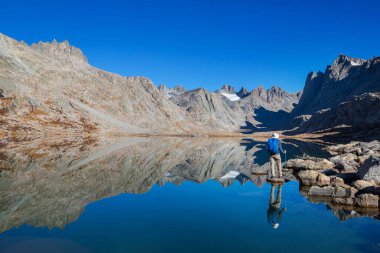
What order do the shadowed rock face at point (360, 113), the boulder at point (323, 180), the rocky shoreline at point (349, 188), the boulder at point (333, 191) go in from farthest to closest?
1. the shadowed rock face at point (360, 113)
2. the boulder at point (323, 180)
3. the boulder at point (333, 191)
4. the rocky shoreline at point (349, 188)

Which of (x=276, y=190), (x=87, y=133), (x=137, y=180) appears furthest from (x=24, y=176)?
(x=87, y=133)

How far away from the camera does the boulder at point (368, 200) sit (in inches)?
763

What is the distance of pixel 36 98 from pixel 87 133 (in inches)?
1294

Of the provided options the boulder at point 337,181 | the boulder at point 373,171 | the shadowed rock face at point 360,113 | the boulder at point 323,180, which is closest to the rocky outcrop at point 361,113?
the shadowed rock face at point 360,113

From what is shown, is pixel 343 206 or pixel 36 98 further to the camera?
pixel 36 98

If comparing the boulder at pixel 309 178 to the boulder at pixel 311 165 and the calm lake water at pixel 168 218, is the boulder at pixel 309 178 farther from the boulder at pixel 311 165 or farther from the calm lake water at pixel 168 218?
the boulder at pixel 311 165

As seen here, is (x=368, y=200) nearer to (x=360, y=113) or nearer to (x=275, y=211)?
(x=275, y=211)

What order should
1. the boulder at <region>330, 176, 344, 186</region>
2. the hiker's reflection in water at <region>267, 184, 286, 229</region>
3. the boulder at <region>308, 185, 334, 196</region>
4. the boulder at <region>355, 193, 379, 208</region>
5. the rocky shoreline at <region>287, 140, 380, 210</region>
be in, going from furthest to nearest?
the boulder at <region>330, 176, 344, 186</region>
the boulder at <region>308, 185, 334, 196</region>
the rocky shoreline at <region>287, 140, 380, 210</region>
the boulder at <region>355, 193, 379, 208</region>
the hiker's reflection in water at <region>267, 184, 286, 229</region>

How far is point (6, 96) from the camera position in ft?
473

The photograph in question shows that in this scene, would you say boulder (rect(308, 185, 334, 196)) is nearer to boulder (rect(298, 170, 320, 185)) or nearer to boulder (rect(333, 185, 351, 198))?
boulder (rect(333, 185, 351, 198))

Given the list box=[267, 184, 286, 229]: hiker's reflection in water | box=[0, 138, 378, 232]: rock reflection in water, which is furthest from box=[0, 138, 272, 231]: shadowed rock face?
box=[267, 184, 286, 229]: hiker's reflection in water

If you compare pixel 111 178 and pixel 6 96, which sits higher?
pixel 6 96

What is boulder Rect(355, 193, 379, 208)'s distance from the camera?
763 inches

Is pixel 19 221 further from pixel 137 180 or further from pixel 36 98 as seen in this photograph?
pixel 36 98
